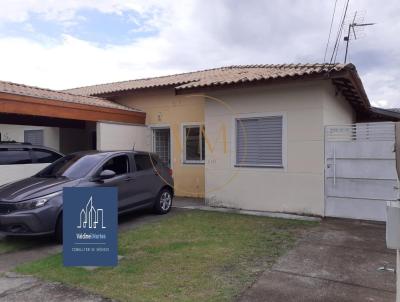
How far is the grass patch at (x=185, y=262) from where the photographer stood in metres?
4.20

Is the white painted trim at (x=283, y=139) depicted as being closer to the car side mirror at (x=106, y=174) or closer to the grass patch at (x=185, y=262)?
the grass patch at (x=185, y=262)

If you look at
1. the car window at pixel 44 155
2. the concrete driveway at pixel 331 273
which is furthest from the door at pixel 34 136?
the concrete driveway at pixel 331 273

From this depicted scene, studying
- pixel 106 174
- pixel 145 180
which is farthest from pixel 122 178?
pixel 145 180

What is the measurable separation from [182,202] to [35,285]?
20.0 ft

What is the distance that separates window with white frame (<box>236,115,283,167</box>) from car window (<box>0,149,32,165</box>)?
17.2 ft

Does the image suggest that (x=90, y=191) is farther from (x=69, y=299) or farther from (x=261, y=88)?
(x=261, y=88)

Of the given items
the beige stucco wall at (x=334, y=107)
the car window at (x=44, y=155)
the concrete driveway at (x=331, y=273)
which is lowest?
the concrete driveway at (x=331, y=273)

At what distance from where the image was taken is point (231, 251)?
223 inches

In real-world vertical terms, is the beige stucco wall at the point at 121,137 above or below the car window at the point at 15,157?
above

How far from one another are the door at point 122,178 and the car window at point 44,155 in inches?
110

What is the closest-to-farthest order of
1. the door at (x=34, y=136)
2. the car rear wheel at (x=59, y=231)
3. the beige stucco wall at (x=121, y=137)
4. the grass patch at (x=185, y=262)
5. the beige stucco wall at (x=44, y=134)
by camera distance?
the grass patch at (x=185, y=262)
the car rear wheel at (x=59, y=231)
the beige stucco wall at (x=121, y=137)
the beige stucco wall at (x=44, y=134)
the door at (x=34, y=136)

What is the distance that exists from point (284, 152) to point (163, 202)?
3.13 meters

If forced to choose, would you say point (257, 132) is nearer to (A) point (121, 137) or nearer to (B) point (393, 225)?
(A) point (121, 137)

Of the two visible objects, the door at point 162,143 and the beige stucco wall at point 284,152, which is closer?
the beige stucco wall at point 284,152
